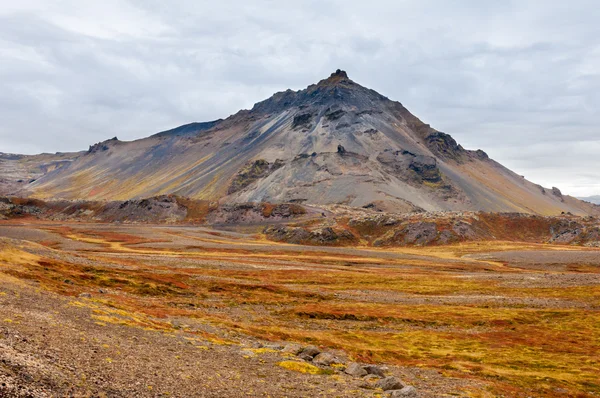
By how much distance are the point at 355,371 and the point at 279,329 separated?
15491mm

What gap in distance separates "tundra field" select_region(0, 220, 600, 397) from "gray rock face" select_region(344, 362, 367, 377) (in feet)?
2.19

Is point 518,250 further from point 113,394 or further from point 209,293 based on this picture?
point 113,394

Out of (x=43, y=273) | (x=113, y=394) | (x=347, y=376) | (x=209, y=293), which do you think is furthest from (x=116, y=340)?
(x=209, y=293)

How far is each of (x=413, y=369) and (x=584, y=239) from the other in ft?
535

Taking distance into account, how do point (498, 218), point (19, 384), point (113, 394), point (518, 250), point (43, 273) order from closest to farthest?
point (19, 384) → point (113, 394) → point (43, 273) → point (518, 250) → point (498, 218)

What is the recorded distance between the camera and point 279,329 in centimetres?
4247

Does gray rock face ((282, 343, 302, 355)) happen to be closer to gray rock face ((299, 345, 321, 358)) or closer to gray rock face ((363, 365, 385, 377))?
gray rock face ((299, 345, 321, 358))

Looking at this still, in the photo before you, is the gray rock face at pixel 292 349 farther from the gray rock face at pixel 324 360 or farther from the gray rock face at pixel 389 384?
the gray rock face at pixel 389 384

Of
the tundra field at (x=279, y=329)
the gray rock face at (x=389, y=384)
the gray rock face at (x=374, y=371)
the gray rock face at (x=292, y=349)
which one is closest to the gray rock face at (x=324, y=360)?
the tundra field at (x=279, y=329)

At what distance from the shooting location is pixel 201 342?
3155 centimetres

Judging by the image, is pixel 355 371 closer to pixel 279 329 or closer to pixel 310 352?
pixel 310 352

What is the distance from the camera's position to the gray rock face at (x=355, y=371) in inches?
1092

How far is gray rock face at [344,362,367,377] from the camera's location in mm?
27739

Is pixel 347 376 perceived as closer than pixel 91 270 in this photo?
Yes
